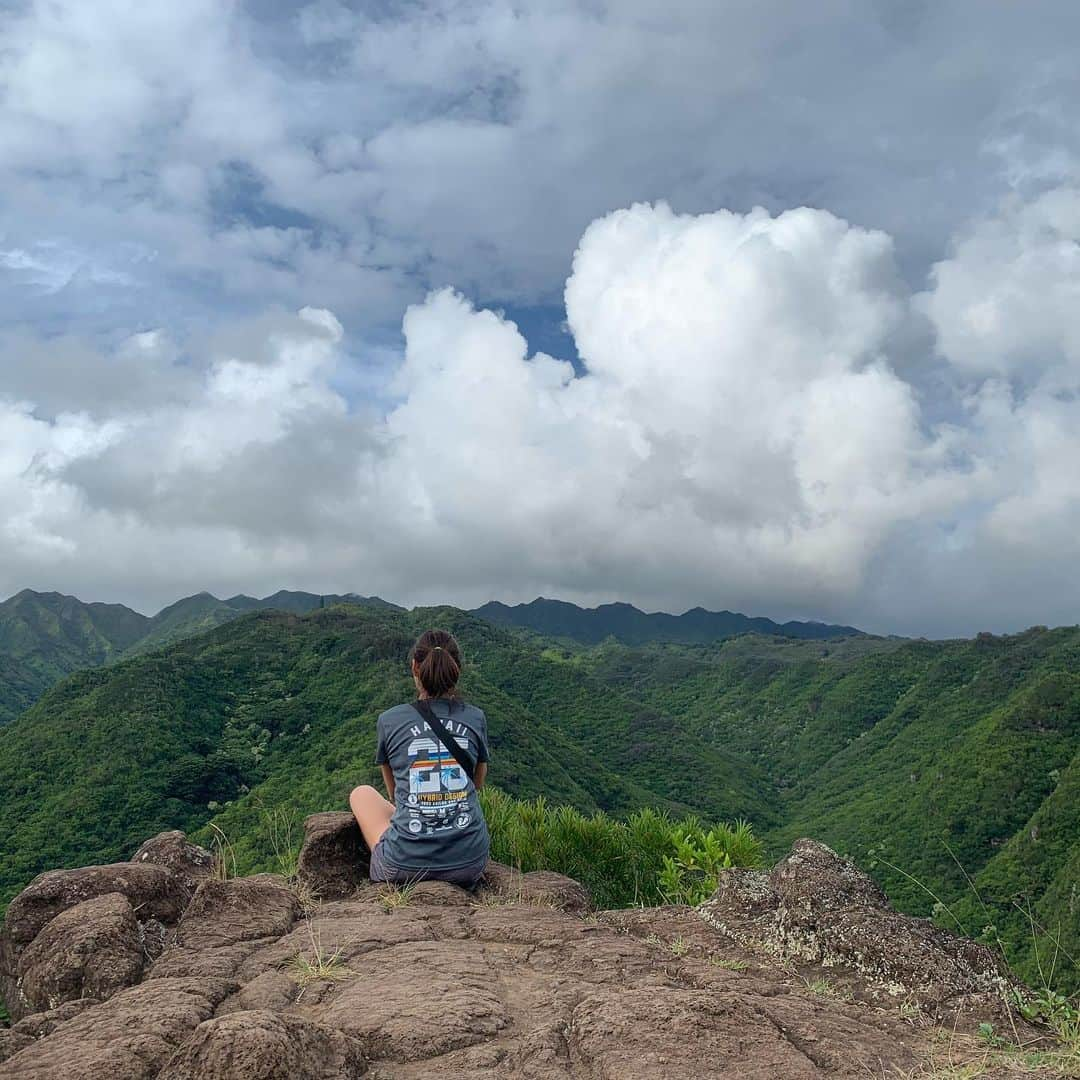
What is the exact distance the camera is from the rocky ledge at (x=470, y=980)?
2.75 metres

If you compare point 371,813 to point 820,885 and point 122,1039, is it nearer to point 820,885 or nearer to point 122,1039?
point 820,885

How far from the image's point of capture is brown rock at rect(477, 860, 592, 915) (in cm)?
537

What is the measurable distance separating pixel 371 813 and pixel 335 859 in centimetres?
40

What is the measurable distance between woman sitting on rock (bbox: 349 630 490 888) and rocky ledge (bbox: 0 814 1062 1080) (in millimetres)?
211

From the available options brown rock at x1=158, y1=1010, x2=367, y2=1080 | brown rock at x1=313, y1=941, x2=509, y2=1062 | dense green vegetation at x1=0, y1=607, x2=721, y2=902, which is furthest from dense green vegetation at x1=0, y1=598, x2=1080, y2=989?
brown rock at x1=158, y1=1010, x2=367, y2=1080

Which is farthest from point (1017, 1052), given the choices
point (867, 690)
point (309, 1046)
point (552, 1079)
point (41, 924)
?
point (867, 690)

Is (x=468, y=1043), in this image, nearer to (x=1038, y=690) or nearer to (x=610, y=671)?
(x=1038, y=690)

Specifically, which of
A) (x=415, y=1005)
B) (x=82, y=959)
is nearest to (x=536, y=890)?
(x=415, y=1005)

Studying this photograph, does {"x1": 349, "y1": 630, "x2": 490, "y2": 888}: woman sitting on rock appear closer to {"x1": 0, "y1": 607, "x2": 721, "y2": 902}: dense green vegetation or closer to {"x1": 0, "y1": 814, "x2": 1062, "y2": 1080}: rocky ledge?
{"x1": 0, "y1": 814, "x2": 1062, "y2": 1080}: rocky ledge

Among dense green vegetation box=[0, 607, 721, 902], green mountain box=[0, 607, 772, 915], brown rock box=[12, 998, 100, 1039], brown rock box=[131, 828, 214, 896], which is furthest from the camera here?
green mountain box=[0, 607, 772, 915]

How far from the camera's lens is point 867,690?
140 metres

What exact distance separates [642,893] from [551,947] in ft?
9.05

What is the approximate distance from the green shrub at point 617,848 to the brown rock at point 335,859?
1.41 meters

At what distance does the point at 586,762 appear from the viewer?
79438 mm
